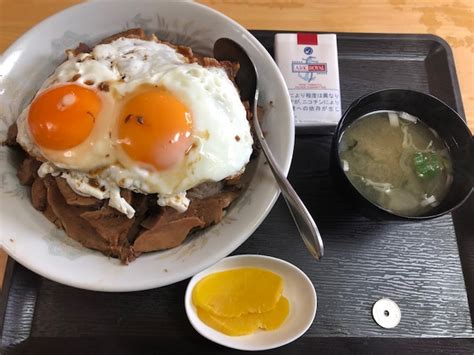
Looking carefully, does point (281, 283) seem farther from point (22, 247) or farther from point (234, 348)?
point (22, 247)

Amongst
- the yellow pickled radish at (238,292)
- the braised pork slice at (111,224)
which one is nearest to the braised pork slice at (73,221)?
the braised pork slice at (111,224)

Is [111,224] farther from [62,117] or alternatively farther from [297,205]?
[297,205]

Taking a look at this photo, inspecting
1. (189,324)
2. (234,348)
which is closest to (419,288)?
(234,348)

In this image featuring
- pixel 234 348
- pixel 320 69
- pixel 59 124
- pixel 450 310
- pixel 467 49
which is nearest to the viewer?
pixel 59 124

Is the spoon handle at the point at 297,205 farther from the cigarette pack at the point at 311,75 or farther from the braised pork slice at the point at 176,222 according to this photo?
the cigarette pack at the point at 311,75

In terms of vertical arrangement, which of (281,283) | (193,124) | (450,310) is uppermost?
(193,124)

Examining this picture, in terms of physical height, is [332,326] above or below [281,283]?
below
